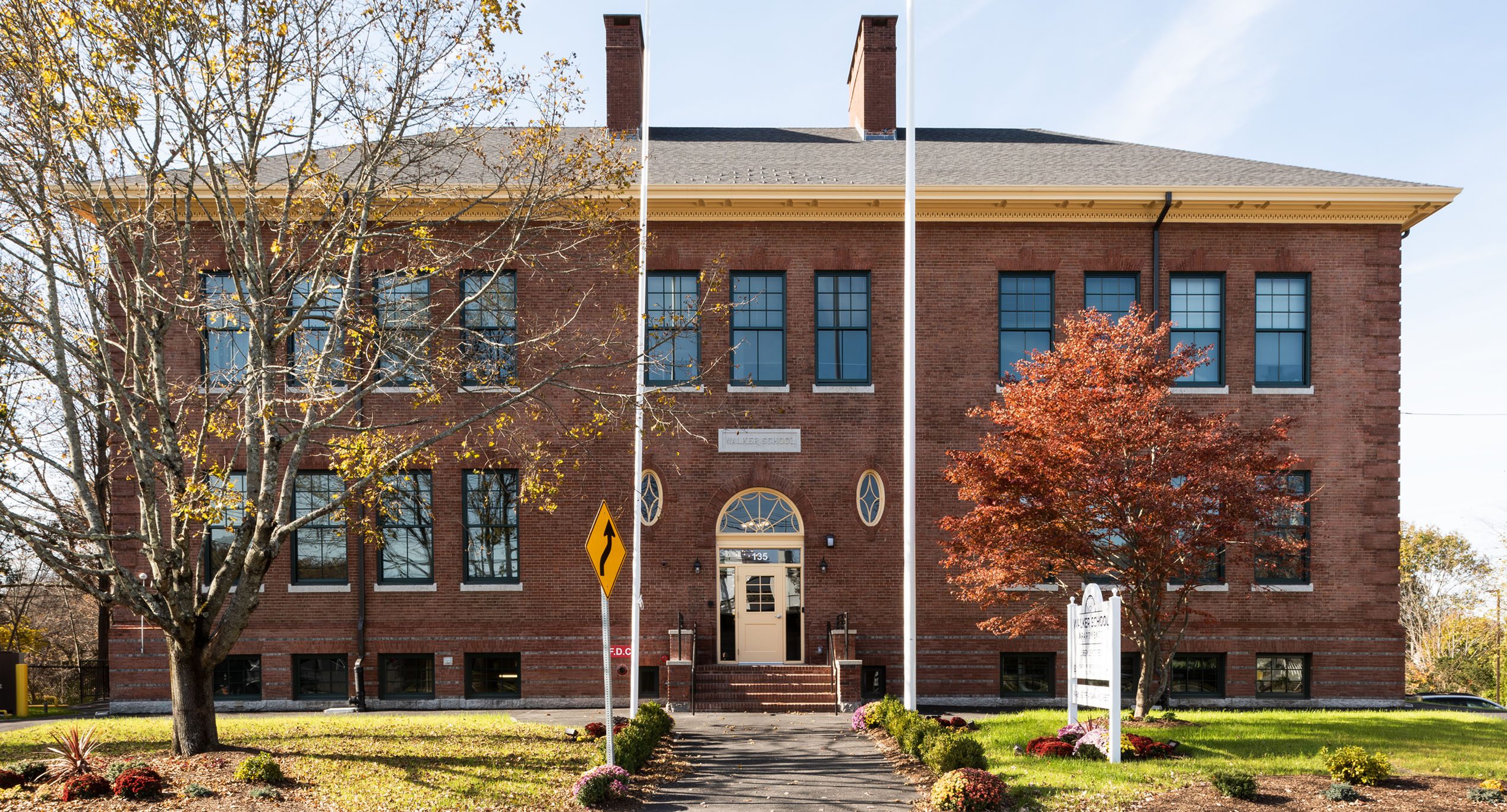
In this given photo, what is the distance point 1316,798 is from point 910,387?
8432 mm

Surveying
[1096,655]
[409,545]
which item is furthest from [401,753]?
[1096,655]

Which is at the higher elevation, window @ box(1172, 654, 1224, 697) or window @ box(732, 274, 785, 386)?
window @ box(732, 274, 785, 386)

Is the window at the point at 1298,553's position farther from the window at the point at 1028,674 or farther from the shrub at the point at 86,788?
the shrub at the point at 86,788

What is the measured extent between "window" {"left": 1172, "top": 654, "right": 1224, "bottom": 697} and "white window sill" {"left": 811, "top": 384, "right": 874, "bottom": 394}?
814cm

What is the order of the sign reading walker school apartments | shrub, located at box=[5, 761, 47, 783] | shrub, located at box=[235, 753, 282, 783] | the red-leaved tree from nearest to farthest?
shrub, located at box=[235, 753, 282, 783]
shrub, located at box=[5, 761, 47, 783]
the red-leaved tree
the sign reading walker school apartments

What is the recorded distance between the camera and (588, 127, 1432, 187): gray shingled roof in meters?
20.8

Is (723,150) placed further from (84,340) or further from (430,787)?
(430,787)

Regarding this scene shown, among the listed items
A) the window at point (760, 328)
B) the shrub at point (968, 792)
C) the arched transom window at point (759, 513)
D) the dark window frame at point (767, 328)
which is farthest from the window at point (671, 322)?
the shrub at point (968, 792)

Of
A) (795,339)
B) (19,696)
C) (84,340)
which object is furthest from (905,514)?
(19,696)

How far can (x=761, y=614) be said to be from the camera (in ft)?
66.5

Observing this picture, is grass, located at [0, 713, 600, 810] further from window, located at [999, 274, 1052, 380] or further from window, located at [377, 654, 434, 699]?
window, located at [999, 274, 1052, 380]

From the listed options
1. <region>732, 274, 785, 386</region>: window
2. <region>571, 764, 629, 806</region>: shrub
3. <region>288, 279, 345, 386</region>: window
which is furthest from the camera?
<region>732, 274, 785, 386</region>: window

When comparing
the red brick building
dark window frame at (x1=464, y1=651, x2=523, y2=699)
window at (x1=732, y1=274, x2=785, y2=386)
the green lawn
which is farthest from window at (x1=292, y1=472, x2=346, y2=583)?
the green lawn

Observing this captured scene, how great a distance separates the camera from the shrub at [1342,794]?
→ 10.6 m
